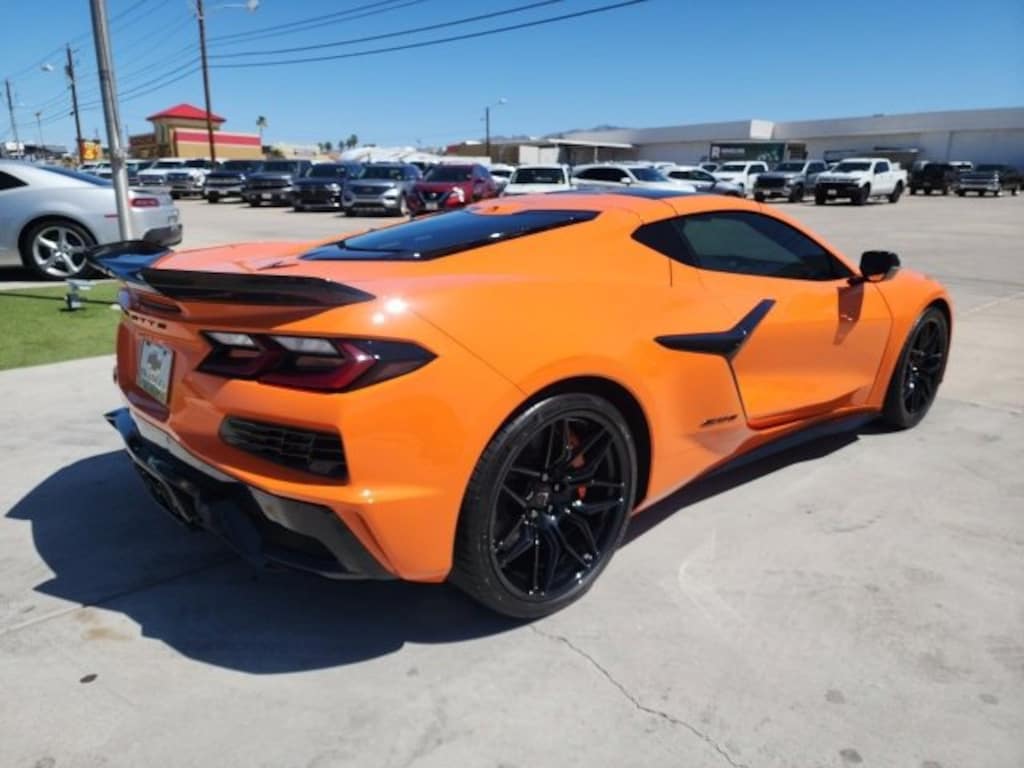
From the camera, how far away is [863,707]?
221 cm

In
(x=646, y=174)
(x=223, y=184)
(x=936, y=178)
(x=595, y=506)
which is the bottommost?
(x=595, y=506)

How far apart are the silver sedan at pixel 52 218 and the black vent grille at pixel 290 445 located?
24.9 ft

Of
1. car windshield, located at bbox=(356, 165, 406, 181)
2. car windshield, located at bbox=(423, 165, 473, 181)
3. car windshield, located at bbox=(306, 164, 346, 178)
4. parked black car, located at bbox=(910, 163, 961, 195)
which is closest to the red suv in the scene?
car windshield, located at bbox=(423, 165, 473, 181)

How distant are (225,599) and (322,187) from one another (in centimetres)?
2345

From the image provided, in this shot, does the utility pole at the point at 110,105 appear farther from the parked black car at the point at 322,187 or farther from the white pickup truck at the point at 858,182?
the white pickup truck at the point at 858,182

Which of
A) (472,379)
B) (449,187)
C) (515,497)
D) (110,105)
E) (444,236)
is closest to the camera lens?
(472,379)

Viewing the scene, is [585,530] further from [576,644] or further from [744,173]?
[744,173]

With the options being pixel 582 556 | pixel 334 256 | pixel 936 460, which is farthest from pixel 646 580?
pixel 936 460

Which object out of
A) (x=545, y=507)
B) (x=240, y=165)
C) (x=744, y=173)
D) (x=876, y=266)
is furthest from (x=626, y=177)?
(x=545, y=507)

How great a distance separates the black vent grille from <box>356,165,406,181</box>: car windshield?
22501mm

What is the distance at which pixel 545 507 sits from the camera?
102 inches

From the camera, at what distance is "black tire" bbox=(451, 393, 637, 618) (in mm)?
2318

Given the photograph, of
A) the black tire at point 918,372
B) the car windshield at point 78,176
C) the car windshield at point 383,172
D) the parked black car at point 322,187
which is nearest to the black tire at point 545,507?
the black tire at point 918,372

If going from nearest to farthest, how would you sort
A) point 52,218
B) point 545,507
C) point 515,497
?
point 515,497
point 545,507
point 52,218
